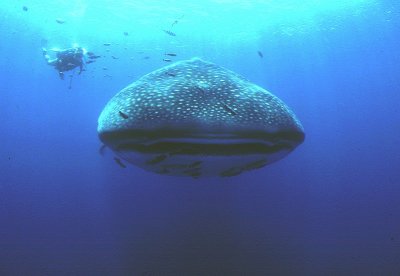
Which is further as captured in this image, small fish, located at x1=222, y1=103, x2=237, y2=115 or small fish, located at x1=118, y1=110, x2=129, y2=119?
small fish, located at x1=118, y1=110, x2=129, y2=119

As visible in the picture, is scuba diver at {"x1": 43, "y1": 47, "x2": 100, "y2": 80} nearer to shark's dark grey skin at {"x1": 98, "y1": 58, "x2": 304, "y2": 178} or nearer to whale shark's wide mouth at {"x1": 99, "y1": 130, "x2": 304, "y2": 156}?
shark's dark grey skin at {"x1": 98, "y1": 58, "x2": 304, "y2": 178}

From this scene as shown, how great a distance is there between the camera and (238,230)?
12461mm

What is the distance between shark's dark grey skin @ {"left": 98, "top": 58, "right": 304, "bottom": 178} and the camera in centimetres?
278

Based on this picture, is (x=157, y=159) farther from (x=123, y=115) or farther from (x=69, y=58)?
(x=69, y=58)

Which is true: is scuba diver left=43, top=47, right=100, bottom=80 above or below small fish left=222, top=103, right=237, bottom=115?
above

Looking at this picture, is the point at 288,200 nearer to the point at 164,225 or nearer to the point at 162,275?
the point at 164,225

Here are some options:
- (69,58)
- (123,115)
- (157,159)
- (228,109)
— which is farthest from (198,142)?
(69,58)

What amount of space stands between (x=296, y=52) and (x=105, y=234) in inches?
808

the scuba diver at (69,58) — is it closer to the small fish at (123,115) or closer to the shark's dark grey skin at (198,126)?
the shark's dark grey skin at (198,126)

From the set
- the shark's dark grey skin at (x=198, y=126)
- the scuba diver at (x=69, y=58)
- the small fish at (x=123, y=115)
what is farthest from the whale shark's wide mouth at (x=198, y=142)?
the scuba diver at (x=69, y=58)

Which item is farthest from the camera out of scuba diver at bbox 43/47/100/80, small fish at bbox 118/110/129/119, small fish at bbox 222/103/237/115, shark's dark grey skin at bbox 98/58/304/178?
scuba diver at bbox 43/47/100/80

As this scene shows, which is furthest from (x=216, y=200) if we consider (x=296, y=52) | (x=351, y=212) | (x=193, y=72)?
(x=296, y=52)

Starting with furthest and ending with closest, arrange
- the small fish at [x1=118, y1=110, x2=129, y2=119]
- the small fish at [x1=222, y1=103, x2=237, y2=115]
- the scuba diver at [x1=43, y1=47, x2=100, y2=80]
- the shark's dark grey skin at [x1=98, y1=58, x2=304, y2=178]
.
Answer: the scuba diver at [x1=43, y1=47, x2=100, y2=80], the small fish at [x1=118, y1=110, x2=129, y2=119], the small fish at [x1=222, y1=103, x2=237, y2=115], the shark's dark grey skin at [x1=98, y1=58, x2=304, y2=178]

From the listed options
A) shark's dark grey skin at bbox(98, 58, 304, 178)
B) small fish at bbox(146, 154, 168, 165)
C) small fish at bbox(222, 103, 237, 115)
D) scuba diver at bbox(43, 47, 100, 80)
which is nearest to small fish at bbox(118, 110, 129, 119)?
shark's dark grey skin at bbox(98, 58, 304, 178)
